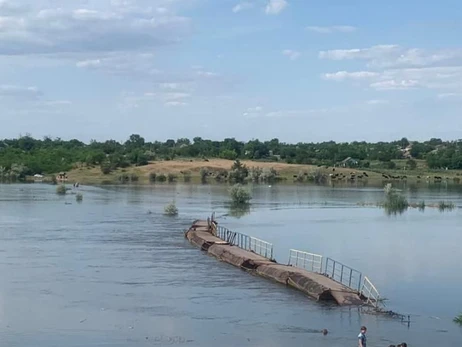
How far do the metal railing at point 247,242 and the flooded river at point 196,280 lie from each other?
1.22 meters

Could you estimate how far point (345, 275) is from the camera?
5100 cm

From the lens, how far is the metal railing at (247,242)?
200 ft

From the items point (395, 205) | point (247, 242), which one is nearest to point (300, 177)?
point (395, 205)

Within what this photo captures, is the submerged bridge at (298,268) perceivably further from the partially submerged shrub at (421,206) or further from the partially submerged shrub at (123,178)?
Result: the partially submerged shrub at (123,178)

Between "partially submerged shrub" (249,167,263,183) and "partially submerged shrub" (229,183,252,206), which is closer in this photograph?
"partially submerged shrub" (229,183,252,206)

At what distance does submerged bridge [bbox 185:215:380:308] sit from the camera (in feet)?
139

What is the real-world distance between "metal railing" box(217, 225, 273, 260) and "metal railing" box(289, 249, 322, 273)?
5.25 ft

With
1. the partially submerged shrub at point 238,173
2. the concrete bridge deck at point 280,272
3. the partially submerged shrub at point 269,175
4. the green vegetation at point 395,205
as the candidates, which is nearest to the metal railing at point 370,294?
the concrete bridge deck at point 280,272

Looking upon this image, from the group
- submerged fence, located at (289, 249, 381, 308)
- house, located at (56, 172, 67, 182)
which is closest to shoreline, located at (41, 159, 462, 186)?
house, located at (56, 172, 67, 182)

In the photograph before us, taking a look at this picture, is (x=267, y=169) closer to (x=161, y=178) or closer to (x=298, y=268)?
(x=161, y=178)

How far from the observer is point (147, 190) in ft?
439

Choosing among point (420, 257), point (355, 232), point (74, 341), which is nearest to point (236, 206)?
point (355, 232)

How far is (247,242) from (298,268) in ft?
56.8

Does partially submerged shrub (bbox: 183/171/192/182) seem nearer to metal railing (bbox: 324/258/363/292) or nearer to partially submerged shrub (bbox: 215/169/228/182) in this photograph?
partially submerged shrub (bbox: 215/169/228/182)
